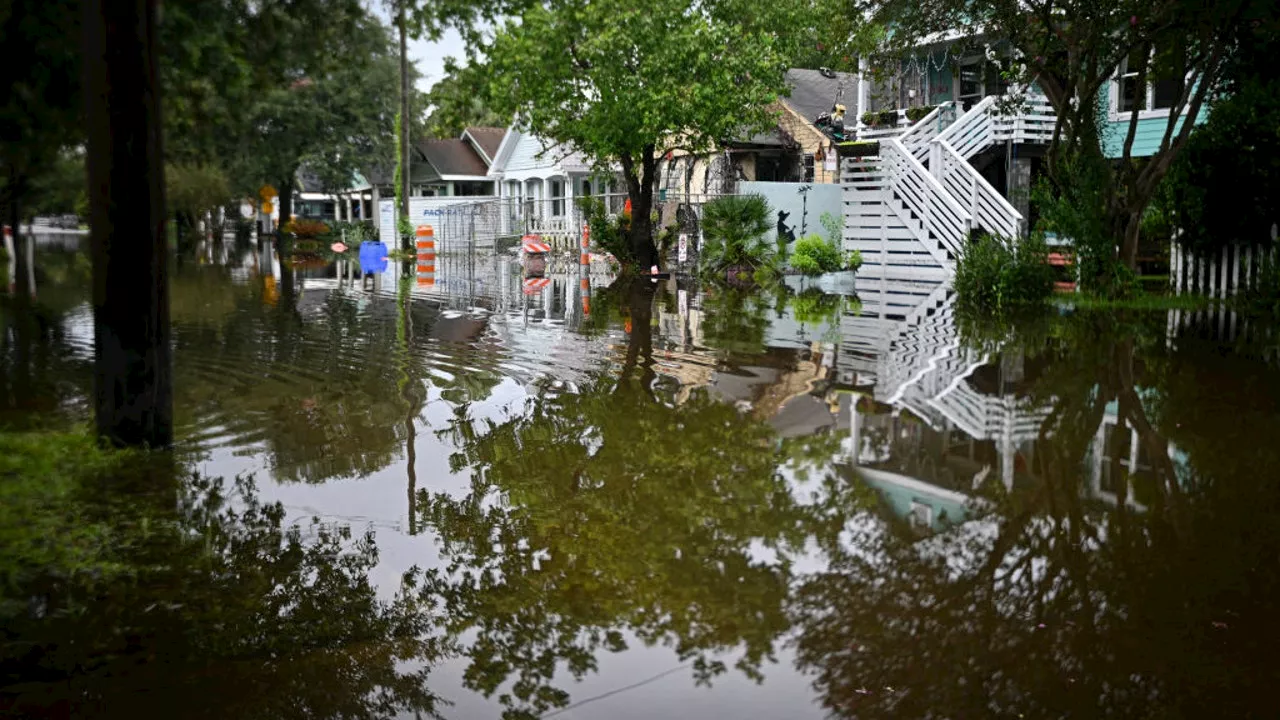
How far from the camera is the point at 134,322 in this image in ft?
24.3

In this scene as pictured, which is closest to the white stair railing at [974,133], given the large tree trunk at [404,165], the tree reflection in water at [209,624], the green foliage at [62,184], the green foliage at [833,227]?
the green foliage at [833,227]

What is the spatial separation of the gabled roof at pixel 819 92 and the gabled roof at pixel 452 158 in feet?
77.6

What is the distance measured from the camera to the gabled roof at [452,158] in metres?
62.1

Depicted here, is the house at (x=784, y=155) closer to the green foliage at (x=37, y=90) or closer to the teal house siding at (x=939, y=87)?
the teal house siding at (x=939, y=87)

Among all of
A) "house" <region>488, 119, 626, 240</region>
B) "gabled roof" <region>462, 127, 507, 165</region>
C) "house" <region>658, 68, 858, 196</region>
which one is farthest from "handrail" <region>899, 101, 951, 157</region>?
"gabled roof" <region>462, 127, 507, 165</region>

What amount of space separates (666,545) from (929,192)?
1969 centimetres

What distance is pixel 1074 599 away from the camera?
5.00m

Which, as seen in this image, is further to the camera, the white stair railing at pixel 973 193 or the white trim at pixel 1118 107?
the white trim at pixel 1118 107

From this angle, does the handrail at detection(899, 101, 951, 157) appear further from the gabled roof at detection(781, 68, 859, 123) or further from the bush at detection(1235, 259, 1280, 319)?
the gabled roof at detection(781, 68, 859, 123)

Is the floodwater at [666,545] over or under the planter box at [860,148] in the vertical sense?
under

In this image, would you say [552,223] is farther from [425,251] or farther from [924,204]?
[924,204]

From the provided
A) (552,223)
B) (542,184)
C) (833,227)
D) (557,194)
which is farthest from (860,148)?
(542,184)

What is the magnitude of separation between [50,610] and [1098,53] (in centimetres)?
1585

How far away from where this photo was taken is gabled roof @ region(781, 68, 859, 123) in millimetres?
39562
